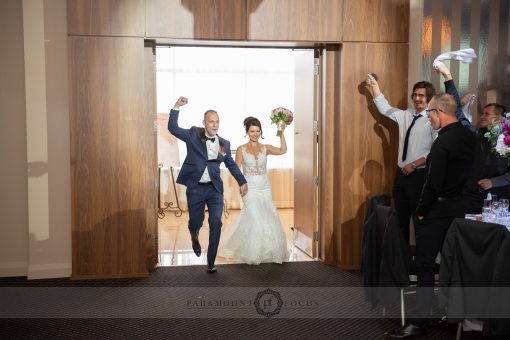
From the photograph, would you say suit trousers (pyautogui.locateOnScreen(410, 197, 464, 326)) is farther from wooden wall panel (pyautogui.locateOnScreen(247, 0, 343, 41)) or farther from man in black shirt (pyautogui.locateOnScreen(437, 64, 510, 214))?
wooden wall panel (pyautogui.locateOnScreen(247, 0, 343, 41))

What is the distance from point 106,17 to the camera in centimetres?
519

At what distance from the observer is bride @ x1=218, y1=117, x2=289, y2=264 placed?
19.5ft

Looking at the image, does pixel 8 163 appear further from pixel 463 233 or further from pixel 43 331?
pixel 463 233

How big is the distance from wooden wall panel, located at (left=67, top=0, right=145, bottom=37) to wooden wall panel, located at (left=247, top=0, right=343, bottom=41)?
112cm

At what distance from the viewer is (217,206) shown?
5645mm

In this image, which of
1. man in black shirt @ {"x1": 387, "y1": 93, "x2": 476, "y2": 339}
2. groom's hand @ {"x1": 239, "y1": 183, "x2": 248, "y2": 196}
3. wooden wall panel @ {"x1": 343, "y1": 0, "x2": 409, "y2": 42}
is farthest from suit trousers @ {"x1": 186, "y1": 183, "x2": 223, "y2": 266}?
man in black shirt @ {"x1": 387, "y1": 93, "x2": 476, "y2": 339}

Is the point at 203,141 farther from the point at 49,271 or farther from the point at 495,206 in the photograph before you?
the point at 495,206

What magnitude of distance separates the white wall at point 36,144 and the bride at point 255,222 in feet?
6.03

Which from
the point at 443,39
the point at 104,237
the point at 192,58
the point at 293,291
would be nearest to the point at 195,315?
the point at 293,291

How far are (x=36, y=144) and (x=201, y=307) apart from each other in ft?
7.85

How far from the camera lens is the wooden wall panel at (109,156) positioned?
205 inches

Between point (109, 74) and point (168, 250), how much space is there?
246cm

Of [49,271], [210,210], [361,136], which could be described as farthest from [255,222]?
[49,271]

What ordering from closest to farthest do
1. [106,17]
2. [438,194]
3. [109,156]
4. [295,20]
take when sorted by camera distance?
[438,194]
[106,17]
[109,156]
[295,20]
